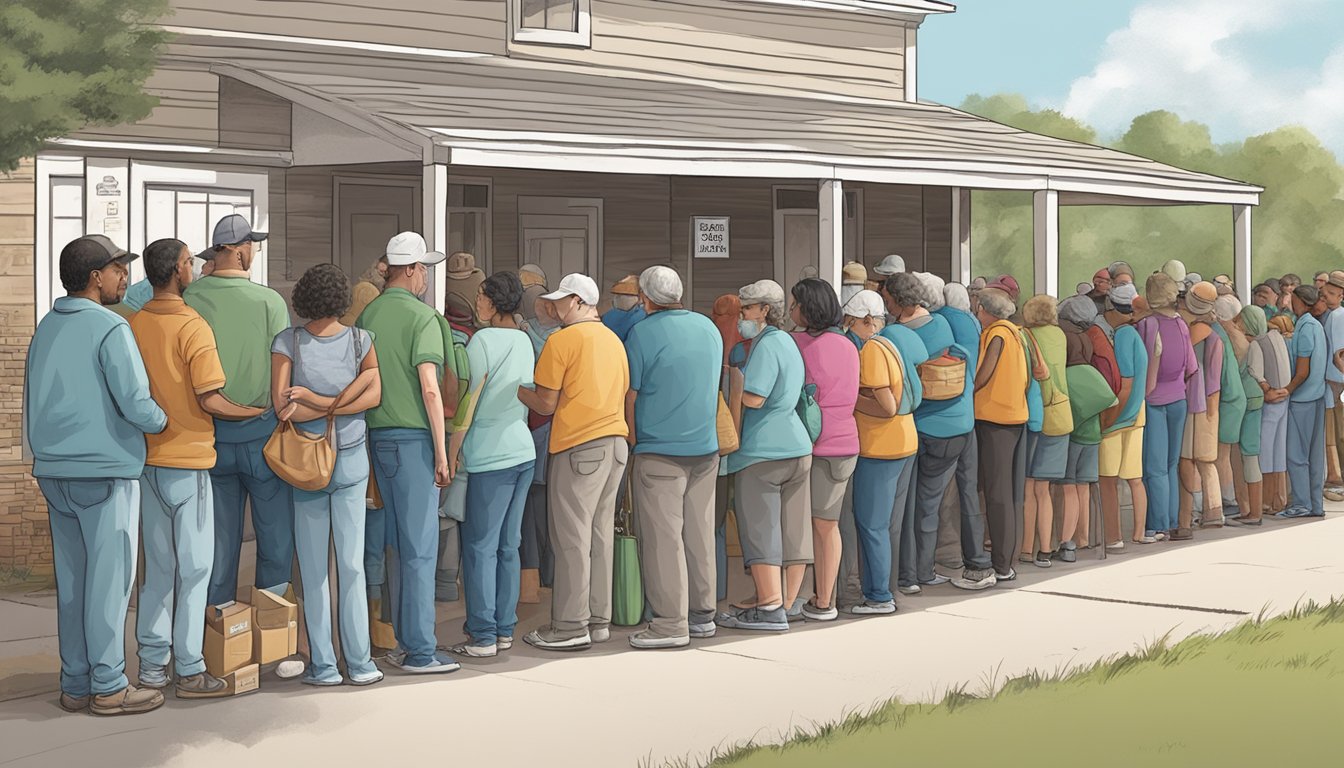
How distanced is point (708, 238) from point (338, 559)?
1094 cm

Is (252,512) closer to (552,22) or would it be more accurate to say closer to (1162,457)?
(1162,457)

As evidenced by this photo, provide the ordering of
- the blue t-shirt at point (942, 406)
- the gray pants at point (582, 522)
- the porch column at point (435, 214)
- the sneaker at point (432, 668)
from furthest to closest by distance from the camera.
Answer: the porch column at point (435, 214) < the blue t-shirt at point (942, 406) < the gray pants at point (582, 522) < the sneaker at point (432, 668)

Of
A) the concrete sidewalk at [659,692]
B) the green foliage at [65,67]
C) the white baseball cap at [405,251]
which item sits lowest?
the concrete sidewalk at [659,692]

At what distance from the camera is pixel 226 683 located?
320 inches

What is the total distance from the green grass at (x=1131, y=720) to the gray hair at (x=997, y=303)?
8.55 ft

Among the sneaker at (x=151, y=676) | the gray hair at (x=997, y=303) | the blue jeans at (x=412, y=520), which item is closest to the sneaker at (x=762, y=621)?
the blue jeans at (x=412, y=520)

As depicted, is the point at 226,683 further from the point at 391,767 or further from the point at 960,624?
the point at 960,624

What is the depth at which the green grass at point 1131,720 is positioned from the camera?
23.4 ft

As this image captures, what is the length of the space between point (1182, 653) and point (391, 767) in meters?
4.18

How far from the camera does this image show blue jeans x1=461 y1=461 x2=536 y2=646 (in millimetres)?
8945

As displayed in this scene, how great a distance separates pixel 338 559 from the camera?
8344 millimetres

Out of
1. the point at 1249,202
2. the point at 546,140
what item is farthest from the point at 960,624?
the point at 1249,202

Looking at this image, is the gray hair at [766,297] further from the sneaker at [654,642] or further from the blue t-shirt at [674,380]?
the sneaker at [654,642]

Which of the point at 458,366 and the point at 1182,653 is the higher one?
the point at 458,366
